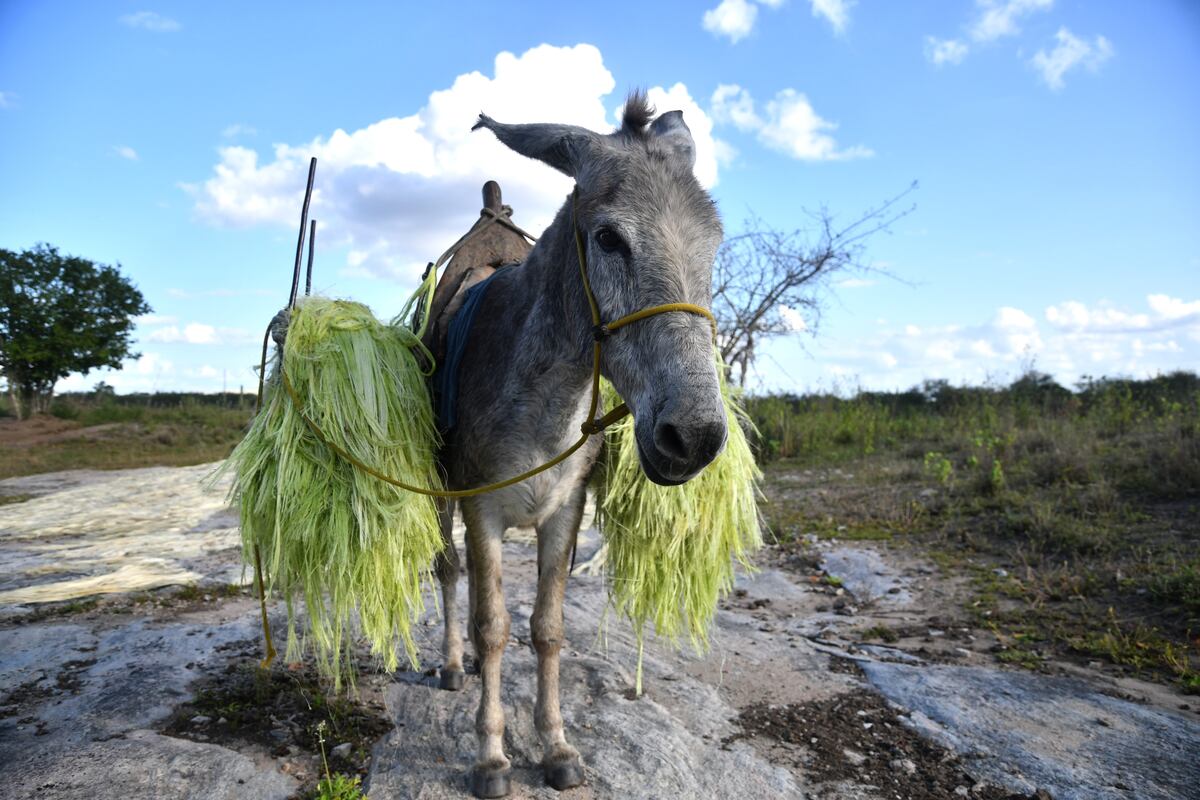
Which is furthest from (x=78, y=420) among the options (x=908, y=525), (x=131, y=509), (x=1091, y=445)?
(x=1091, y=445)

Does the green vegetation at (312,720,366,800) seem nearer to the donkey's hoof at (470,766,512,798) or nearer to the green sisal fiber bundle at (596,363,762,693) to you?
the donkey's hoof at (470,766,512,798)

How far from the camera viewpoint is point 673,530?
3.26m

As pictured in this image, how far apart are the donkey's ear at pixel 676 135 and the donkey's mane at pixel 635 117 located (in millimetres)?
44

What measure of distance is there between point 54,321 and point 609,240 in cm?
2775

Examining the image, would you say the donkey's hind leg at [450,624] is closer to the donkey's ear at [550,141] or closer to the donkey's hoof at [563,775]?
the donkey's hoof at [563,775]

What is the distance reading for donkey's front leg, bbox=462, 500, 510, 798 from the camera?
2.66 metres

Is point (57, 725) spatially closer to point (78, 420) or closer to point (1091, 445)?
point (1091, 445)

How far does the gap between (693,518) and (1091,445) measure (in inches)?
267

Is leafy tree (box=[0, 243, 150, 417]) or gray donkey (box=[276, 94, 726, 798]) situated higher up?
leafy tree (box=[0, 243, 150, 417])

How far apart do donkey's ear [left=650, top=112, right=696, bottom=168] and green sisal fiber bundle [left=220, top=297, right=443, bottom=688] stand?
4.78ft

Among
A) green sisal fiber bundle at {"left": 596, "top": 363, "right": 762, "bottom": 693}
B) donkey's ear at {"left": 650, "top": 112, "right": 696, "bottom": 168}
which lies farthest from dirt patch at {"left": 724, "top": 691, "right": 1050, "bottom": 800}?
donkey's ear at {"left": 650, "top": 112, "right": 696, "bottom": 168}

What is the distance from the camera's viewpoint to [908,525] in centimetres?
662

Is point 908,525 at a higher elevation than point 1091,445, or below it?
below

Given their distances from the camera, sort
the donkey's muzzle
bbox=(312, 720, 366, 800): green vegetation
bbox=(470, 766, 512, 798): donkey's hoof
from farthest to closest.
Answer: bbox=(470, 766, 512, 798): donkey's hoof
bbox=(312, 720, 366, 800): green vegetation
the donkey's muzzle
